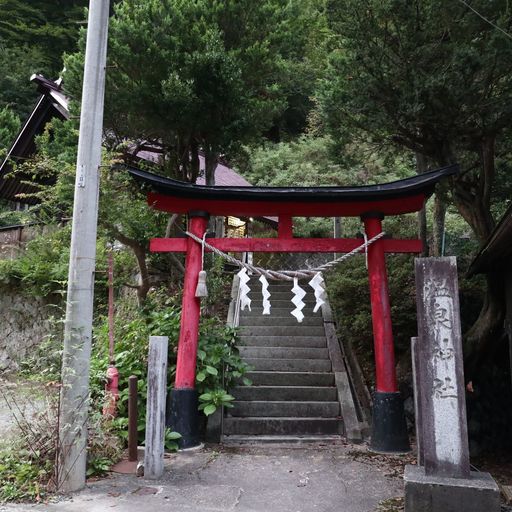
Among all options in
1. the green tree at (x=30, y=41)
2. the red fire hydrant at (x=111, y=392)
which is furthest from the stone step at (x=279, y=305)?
the green tree at (x=30, y=41)

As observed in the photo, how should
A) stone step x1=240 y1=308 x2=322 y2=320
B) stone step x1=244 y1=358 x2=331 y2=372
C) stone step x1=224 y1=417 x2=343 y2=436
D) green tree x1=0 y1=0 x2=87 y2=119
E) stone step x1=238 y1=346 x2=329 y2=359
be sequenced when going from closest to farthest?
stone step x1=224 y1=417 x2=343 y2=436, stone step x1=244 y1=358 x2=331 y2=372, stone step x1=238 y1=346 x2=329 y2=359, stone step x1=240 y1=308 x2=322 y2=320, green tree x1=0 y1=0 x2=87 y2=119

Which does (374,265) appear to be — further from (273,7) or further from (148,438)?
(273,7)

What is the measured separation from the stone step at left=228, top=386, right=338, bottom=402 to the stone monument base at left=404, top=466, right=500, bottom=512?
3.97 metres

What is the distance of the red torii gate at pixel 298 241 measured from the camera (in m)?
6.53

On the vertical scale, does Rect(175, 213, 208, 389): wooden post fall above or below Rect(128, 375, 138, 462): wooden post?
above

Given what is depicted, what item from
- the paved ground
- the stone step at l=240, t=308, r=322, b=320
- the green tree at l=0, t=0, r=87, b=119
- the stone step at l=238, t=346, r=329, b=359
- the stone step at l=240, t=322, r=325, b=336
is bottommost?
the paved ground

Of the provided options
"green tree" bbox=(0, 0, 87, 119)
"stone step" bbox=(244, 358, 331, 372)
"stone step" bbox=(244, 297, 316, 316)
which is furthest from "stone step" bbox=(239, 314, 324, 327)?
"green tree" bbox=(0, 0, 87, 119)

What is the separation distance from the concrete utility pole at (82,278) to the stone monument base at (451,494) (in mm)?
3317

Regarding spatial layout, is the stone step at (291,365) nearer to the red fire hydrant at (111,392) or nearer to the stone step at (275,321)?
the stone step at (275,321)

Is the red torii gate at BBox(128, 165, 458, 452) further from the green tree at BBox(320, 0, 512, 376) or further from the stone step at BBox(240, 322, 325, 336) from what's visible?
the stone step at BBox(240, 322, 325, 336)

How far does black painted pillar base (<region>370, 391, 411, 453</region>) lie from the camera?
21.1 ft

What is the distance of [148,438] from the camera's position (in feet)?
16.9

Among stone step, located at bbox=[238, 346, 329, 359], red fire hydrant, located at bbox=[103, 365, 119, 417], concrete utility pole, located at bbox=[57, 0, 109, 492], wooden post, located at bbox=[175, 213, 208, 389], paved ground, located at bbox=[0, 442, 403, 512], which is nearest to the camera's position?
paved ground, located at bbox=[0, 442, 403, 512]

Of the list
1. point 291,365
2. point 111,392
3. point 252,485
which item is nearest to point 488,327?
point 291,365
